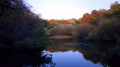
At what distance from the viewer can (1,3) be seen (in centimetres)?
760

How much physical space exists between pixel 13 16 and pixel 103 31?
14.8m

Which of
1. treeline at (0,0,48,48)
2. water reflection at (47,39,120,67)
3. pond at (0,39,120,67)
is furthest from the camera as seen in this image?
treeline at (0,0,48,48)

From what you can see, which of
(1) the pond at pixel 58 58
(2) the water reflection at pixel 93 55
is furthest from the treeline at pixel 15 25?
(2) the water reflection at pixel 93 55

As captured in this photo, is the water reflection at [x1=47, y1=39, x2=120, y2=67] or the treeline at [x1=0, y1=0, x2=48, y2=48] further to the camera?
the treeline at [x1=0, y1=0, x2=48, y2=48]

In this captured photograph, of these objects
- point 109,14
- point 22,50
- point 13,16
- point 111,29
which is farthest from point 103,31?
point 13,16

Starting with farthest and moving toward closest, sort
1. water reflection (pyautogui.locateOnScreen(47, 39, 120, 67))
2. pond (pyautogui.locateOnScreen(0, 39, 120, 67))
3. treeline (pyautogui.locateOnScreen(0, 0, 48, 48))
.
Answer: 1. treeline (pyautogui.locateOnScreen(0, 0, 48, 48))
2. water reflection (pyautogui.locateOnScreen(47, 39, 120, 67))
3. pond (pyautogui.locateOnScreen(0, 39, 120, 67))

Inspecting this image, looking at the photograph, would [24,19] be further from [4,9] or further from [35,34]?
[35,34]

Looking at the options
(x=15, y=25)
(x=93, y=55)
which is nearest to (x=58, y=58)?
(x=93, y=55)

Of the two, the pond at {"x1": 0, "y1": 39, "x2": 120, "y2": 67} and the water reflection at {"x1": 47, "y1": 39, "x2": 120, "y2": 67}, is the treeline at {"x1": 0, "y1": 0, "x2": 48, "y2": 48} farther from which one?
the water reflection at {"x1": 47, "y1": 39, "x2": 120, "y2": 67}

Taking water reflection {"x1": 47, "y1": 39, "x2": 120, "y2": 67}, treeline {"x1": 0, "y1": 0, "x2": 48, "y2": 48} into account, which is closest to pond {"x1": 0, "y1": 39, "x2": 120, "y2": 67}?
water reflection {"x1": 47, "y1": 39, "x2": 120, "y2": 67}

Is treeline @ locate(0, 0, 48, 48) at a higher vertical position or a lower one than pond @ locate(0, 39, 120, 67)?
higher

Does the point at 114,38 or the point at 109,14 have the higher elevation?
the point at 109,14

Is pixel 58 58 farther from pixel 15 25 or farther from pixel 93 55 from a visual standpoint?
pixel 15 25

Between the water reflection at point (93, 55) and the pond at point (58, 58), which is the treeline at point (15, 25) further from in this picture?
the water reflection at point (93, 55)
